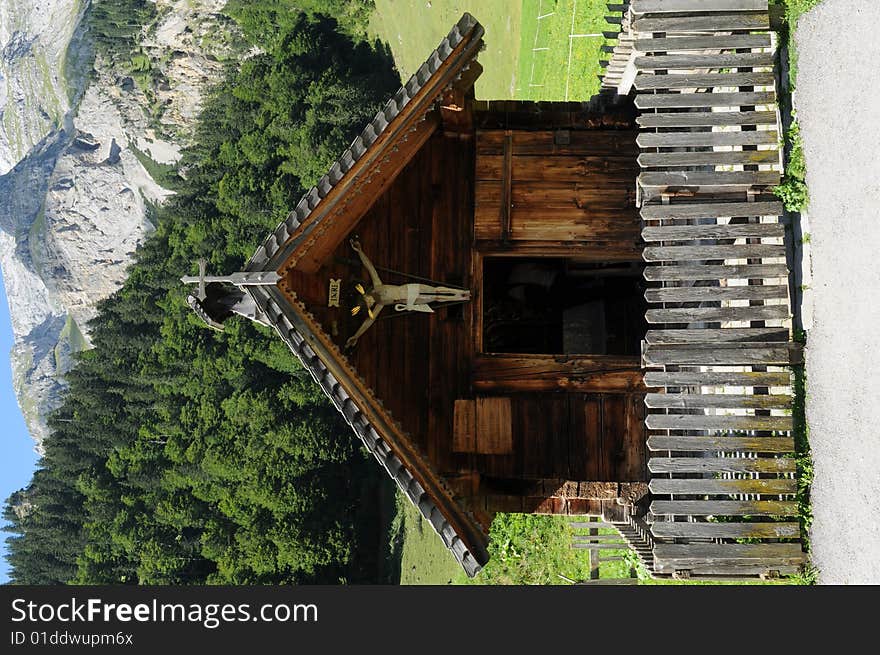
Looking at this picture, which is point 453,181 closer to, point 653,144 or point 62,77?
point 653,144

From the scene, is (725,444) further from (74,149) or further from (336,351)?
(74,149)

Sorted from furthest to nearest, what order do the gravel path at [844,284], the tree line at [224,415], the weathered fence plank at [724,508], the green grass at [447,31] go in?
the tree line at [224,415], the green grass at [447,31], the weathered fence plank at [724,508], the gravel path at [844,284]

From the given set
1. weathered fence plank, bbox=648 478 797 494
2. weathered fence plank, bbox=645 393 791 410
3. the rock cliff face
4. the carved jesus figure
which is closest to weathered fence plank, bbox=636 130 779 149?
weathered fence plank, bbox=645 393 791 410

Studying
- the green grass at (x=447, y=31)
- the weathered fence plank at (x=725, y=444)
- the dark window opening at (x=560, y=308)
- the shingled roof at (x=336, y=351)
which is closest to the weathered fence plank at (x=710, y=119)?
the shingled roof at (x=336, y=351)

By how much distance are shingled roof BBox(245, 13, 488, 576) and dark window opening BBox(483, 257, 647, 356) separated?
7.53 metres

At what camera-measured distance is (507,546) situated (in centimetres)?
3238

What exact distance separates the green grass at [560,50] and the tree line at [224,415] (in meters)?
17.3

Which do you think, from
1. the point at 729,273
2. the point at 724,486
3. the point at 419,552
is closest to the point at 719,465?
the point at 724,486

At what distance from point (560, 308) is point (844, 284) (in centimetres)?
928

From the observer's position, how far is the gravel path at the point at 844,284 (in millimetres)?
12469

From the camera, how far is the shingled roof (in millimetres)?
12656

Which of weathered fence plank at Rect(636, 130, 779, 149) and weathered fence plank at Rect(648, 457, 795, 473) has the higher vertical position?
weathered fence plank at Rect(636, 130, 779, 149)

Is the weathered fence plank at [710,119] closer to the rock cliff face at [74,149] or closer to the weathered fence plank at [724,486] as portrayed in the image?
the weathered fence plank at [724,486]

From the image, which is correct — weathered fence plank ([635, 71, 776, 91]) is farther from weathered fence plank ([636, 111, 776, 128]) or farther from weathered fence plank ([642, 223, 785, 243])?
weathered fence plank ([642, 223, 785, 243])
